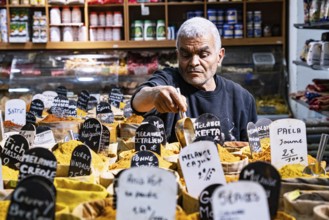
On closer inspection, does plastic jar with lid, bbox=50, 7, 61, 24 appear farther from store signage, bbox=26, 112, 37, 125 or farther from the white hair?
the white hair

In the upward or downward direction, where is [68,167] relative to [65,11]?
downward

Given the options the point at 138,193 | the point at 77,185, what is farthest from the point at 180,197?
the point at 138,193

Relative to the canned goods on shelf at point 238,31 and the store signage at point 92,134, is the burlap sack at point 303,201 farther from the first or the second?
the canned goods on shelf at point 238,31

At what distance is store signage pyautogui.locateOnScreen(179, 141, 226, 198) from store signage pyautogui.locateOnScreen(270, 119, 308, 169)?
54cm

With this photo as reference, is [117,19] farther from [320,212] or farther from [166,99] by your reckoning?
[320,212]

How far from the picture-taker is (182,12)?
747cm

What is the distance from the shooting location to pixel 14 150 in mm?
2115

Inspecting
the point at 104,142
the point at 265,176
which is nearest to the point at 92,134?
the point at 104,142

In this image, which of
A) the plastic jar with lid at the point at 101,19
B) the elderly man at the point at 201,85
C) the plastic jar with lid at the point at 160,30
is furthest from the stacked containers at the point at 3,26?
the elderly man at the point at 201,85

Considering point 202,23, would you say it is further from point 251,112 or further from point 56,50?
point 56,50

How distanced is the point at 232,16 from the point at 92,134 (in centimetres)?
494

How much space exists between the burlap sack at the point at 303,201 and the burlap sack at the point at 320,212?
7 centimetres

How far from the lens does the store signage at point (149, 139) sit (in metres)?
2.34

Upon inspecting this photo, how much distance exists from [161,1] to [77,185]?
18.6ft
